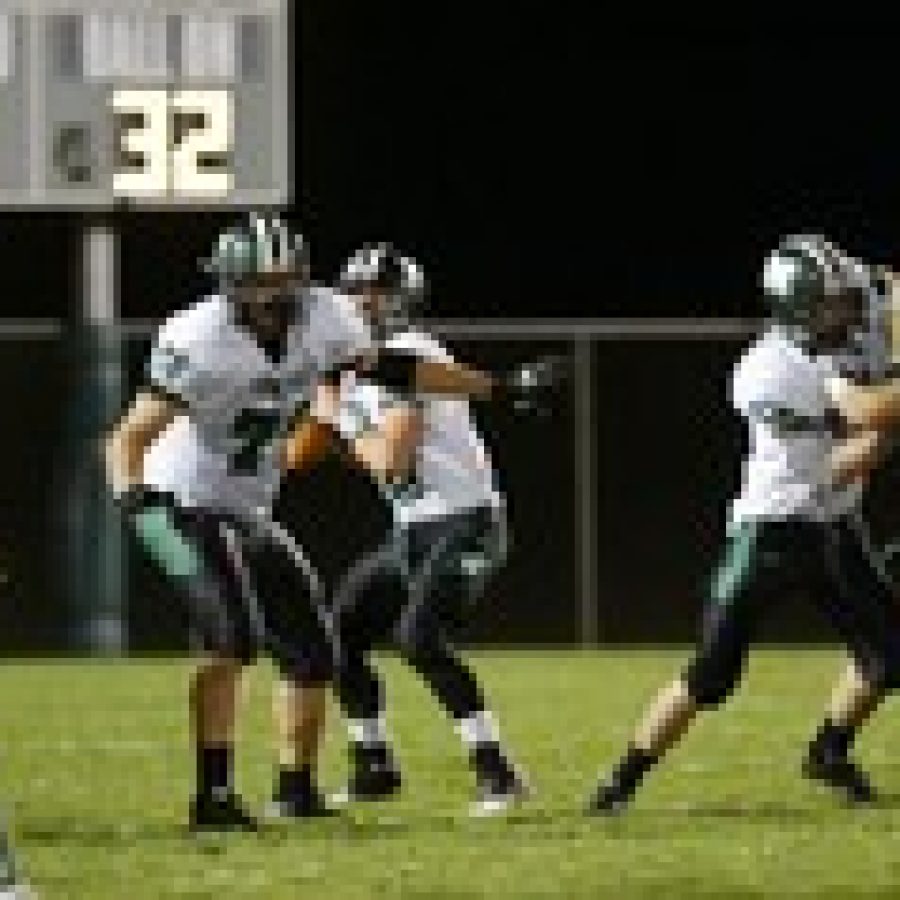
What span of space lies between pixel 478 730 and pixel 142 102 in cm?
980

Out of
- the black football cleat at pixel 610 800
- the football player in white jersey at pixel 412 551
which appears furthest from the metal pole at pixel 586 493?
the black football cleat at pixel 610 800

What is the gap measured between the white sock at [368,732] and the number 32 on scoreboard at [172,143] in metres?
9.01

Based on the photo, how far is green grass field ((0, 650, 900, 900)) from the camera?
1095cm

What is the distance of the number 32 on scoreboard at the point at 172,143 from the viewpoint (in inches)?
876

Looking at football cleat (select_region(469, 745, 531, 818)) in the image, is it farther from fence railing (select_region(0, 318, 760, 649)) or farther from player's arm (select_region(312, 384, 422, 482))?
fence railing (select_region(0, 318, 760, 649))

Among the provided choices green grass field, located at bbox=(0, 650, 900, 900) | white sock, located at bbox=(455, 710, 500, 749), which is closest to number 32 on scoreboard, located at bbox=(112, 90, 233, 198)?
green grass field, located at bbox=(0, 650, 900, 900)

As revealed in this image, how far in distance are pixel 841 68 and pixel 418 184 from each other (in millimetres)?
3052

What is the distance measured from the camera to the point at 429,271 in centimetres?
3006

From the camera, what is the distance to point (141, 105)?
22.5 metres

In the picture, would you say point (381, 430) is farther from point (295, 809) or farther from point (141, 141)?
point (141, 141)

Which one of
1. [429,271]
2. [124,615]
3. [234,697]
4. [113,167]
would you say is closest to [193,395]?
[234,697]

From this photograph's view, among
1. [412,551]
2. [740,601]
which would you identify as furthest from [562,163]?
[740,601]

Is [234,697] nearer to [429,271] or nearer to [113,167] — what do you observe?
[113,167]

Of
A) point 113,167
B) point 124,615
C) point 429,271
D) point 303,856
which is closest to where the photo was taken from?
point 303,856
